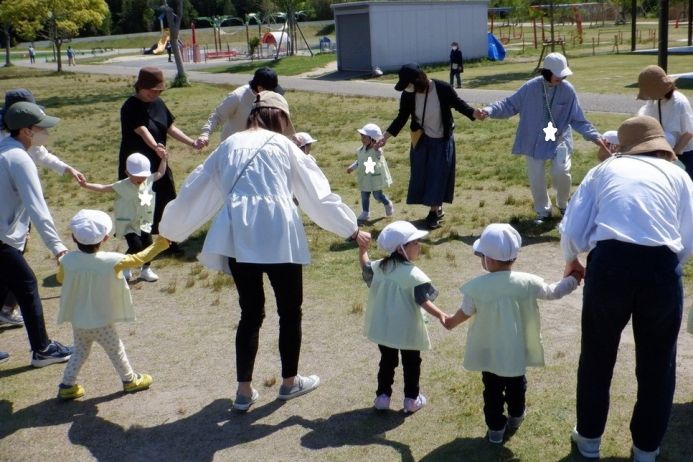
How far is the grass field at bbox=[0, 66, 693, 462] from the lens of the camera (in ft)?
15.4

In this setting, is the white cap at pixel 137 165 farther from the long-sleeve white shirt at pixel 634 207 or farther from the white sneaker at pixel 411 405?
the long-sleeve white shirt at pixel 634 207

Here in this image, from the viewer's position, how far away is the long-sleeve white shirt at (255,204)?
471 centimetres

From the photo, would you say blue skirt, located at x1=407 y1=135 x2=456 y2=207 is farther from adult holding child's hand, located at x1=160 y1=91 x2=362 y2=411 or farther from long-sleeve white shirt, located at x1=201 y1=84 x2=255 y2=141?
adult holding child's hand, located at x1=160 y1=91 x2=362 y2=411

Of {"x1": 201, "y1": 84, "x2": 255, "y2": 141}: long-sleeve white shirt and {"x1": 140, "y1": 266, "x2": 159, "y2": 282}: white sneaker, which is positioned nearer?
{"x1": 140, "y1": 266, "x2": 159, "y2": 282}: white sneaker

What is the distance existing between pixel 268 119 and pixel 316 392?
5.72 feet

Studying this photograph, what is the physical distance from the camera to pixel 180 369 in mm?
5930

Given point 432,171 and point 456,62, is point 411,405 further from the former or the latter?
point 456,62

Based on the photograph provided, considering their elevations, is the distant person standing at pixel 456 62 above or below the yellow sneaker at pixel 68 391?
above

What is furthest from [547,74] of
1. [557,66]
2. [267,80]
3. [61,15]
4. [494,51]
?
[61,15]

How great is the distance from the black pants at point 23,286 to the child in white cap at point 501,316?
308cm

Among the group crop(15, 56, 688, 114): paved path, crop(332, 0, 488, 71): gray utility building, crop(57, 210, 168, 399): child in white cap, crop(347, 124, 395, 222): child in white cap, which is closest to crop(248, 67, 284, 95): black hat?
crop(347, 124, 395, 222): child in white cap

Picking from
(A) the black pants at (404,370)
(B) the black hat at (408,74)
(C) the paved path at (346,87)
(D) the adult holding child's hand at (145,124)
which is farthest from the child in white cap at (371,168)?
(C) the paved path at (346,87)

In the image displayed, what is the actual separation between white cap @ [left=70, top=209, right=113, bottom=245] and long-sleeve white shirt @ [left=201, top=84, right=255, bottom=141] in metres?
3.34

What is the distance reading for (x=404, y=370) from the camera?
16.4 ft
